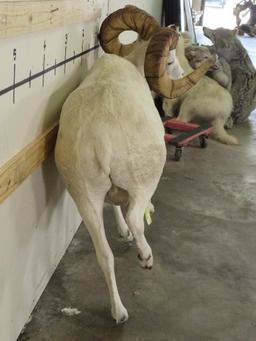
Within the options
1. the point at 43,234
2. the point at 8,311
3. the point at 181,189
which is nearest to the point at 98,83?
the point at 43,234

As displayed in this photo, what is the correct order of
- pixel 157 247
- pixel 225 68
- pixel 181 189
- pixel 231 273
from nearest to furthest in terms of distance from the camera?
pixel 231 273
pixel 157 247
pixel 181 189
pixel 225 68

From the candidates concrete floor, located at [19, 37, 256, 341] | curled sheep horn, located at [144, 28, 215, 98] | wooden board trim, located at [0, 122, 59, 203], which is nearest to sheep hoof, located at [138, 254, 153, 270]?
concrete floor, located at [19, 37, 256, 341]

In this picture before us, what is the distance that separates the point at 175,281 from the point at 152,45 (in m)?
1.13

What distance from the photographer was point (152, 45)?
2.13 m

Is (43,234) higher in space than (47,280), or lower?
higher

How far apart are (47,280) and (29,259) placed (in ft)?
1.17

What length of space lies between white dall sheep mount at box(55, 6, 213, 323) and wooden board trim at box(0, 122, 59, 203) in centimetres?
7

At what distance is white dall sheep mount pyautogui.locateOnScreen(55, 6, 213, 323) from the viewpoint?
1.77 metres

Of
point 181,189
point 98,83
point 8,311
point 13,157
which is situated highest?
point 98,83

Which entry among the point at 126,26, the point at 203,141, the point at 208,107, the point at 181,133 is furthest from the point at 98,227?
the point at 208,107

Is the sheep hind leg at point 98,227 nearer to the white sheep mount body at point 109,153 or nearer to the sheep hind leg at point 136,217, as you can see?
the white sheep mount body at point 109,153

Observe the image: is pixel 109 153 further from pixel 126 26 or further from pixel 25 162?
pixel 126 26

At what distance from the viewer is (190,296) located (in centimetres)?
222

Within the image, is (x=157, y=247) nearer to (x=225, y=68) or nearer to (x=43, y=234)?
(x=43, y=234)
